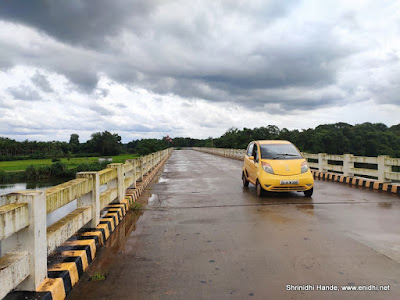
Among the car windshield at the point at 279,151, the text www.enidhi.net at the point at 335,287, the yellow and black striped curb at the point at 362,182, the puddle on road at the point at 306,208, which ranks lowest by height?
the text www.enidhi.net at the point at 335,287

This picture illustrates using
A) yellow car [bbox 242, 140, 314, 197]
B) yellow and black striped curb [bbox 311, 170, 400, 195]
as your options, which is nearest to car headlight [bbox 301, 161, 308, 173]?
yellow car [bbox 242, 140, 314, 197]

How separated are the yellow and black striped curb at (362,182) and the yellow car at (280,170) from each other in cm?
322

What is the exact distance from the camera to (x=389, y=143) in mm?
49656

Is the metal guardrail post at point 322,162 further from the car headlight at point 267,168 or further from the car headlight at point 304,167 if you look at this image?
the car headlight at point 267,168

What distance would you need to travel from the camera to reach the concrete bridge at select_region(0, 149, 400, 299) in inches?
118

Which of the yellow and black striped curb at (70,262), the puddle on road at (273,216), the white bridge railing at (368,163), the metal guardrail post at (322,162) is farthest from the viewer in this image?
the metal guardrail post at (322,162)

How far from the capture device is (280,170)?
28.6 feet

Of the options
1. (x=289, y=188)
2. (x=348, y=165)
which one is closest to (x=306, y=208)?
(x=289, y=188)

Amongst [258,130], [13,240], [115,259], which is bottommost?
[115,259]

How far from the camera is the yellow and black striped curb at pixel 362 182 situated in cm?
993

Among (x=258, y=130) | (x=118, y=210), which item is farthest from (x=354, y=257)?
(x=258, y=130)

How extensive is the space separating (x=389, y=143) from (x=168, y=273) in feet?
182

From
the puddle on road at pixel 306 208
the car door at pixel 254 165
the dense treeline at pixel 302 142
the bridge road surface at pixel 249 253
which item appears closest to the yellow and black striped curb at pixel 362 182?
the bridge road surface at pixel 249 253

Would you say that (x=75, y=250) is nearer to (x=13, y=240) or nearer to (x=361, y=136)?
(x=13, y=240)
